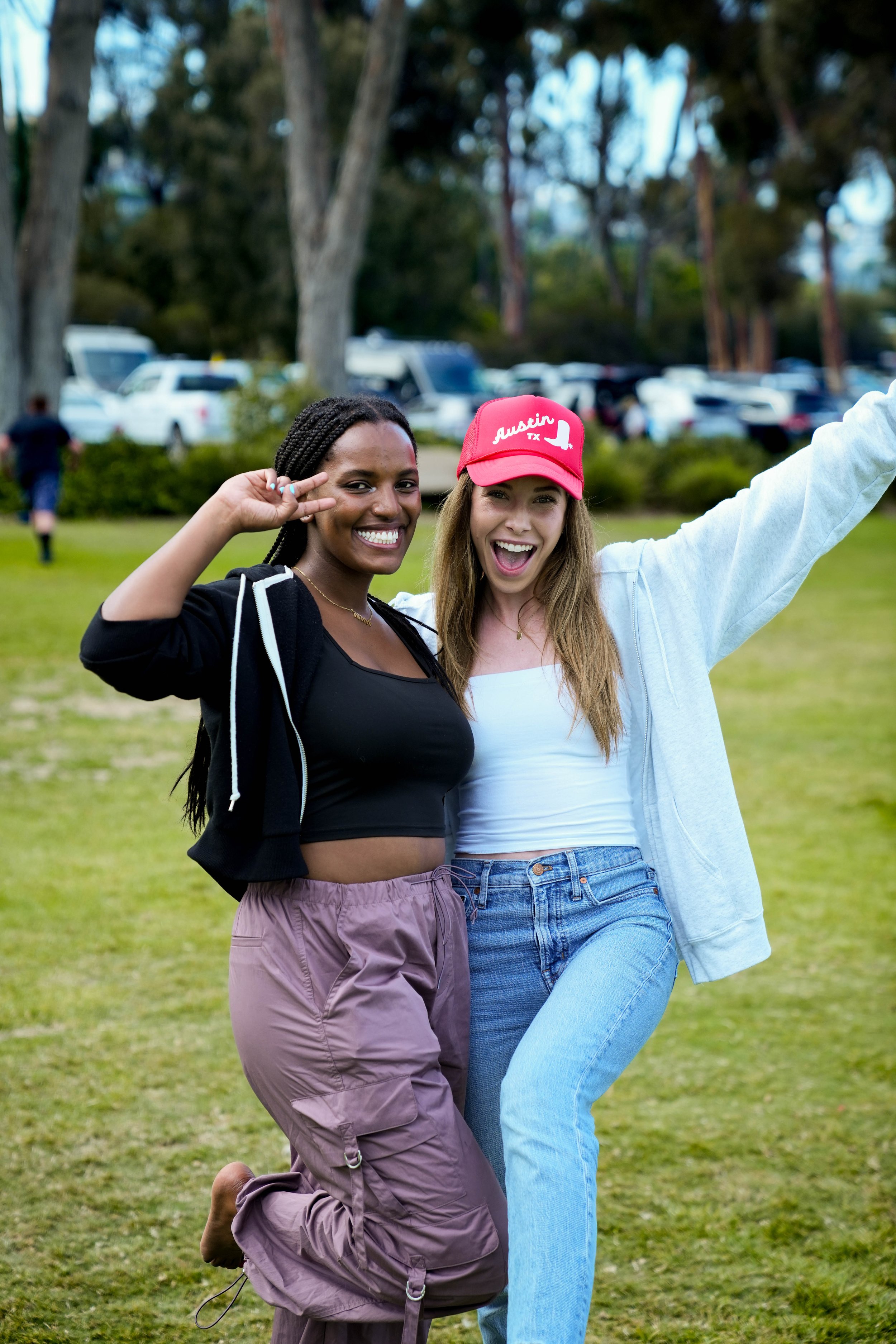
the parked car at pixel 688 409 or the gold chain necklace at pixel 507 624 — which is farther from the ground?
the gold chain necklace at pixel 507 624

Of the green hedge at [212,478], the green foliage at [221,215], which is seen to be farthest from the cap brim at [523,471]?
the green foliage at [221,215]

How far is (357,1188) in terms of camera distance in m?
2.47

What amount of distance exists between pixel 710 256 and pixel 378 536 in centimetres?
4756

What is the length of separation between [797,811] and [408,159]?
3819 centimetres

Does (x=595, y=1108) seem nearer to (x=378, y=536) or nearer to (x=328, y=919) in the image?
(x=328, y=919)

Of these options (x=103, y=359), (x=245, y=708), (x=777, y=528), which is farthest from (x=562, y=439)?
(x=103, y=359)

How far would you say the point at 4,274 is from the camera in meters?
18.0

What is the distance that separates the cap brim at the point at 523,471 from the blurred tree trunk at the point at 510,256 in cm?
4705

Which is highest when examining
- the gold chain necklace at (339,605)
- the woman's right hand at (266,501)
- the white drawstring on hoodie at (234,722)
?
the woman's right hand at (266,501)

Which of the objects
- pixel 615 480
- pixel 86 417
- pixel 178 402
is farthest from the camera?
pixel 86 417

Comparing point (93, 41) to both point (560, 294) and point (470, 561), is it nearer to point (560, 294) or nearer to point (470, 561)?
point (470, 561)

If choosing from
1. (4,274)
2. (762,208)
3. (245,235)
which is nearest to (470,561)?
(4,274)

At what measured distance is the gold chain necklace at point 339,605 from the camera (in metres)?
2.79

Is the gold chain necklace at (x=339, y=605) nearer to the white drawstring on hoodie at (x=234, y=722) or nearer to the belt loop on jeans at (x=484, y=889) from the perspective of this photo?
the white drawstring on hoodie at (x=234, y=722)
